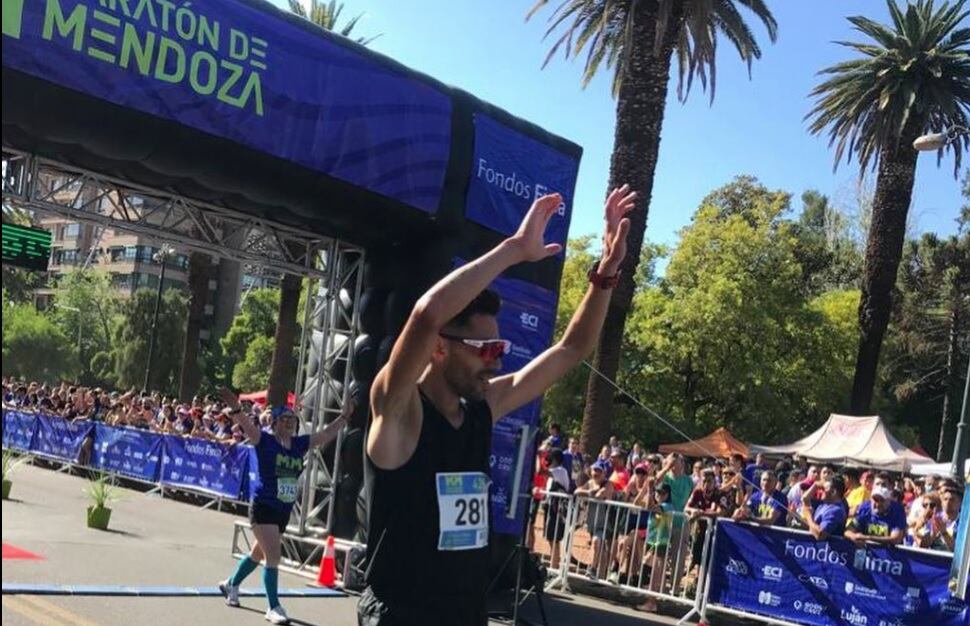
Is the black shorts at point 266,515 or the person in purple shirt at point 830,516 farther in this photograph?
the person in purple shirt at point 830,516

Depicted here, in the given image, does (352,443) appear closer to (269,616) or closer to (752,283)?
(269,616)

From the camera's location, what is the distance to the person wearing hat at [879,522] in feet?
31.9

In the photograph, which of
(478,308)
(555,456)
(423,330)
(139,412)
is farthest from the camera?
(139,412)

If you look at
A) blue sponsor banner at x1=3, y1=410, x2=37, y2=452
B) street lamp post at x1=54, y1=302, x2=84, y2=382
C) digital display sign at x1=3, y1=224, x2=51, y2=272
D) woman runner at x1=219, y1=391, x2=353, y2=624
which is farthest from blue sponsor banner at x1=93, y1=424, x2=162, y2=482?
street lamp post at x1=54, y1=302, x2=84, y2=382

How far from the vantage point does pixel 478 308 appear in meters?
2.78

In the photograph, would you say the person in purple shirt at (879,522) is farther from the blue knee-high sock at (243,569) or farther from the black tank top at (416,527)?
the black tank top at (416,527)

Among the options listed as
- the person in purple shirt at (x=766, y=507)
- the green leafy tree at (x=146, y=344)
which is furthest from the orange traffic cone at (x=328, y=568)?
the green leafy tree at (x=146, y=344)

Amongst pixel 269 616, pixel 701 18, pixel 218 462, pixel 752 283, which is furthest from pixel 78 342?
pixel 269 616

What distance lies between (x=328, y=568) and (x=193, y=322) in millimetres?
15673

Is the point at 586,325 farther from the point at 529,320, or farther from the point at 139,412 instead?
the point at 139,412

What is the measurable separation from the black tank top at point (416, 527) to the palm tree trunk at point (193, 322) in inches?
888

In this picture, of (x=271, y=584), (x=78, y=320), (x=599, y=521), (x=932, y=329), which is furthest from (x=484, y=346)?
(x=78, y=320)

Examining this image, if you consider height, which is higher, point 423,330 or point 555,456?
point 423,330

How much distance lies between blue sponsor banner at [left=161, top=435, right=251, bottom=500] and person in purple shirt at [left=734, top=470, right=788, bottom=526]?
8.91m
